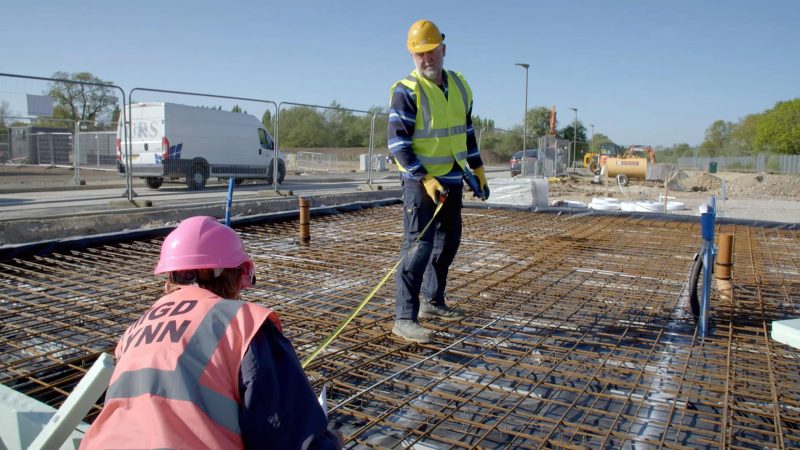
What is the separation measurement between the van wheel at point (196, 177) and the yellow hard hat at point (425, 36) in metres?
11.3

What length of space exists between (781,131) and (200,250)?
203 ft

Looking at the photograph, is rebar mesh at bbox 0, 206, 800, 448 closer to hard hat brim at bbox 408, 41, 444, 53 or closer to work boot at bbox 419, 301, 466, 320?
work boot at bbox 419, 301, 466, 320

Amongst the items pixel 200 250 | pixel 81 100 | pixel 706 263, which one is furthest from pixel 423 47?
pixel 81 100

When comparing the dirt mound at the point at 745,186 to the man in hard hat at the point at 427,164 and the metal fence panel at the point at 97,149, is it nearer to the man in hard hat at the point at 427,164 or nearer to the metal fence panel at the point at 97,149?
the metal fence panel at the point at 97,149

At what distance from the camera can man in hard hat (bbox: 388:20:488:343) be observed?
317 centimetres

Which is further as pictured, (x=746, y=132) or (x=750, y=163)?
(x=746, y=132)

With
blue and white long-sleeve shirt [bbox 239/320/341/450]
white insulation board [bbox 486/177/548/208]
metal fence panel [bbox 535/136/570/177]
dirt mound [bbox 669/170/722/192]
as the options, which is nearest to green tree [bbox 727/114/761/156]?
dirt mound [bbox 669/170/722/192]

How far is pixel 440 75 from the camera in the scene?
333cm

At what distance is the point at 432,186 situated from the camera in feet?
10.4

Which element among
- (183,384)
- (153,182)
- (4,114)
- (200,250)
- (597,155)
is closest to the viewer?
(183,384)

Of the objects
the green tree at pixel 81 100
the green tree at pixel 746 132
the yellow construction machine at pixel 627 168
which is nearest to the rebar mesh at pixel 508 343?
the green tree at pixel 81 100

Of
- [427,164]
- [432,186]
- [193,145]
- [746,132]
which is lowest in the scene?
[432,186]

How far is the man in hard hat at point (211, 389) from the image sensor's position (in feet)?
3.95

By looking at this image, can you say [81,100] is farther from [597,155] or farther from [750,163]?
[750,163]
